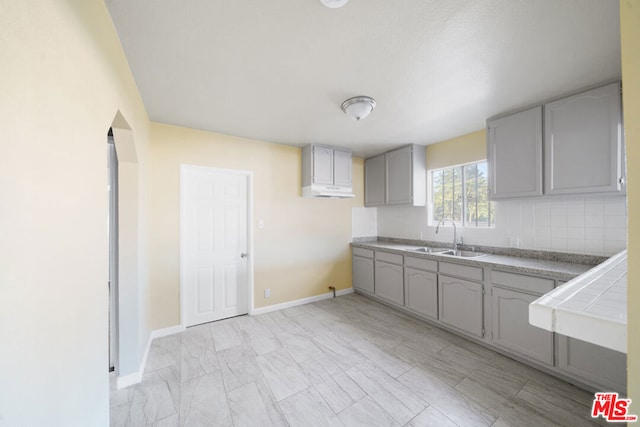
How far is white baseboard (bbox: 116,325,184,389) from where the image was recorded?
196 centimetres

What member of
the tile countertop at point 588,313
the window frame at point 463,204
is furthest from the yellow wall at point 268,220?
the tile countertop at point 588,313

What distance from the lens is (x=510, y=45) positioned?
1497mm

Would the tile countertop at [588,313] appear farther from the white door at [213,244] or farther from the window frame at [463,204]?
the white door at [213,244]

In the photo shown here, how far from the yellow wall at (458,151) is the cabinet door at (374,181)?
0.75m

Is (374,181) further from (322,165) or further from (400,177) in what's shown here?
(322,165)

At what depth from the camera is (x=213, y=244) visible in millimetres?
3141

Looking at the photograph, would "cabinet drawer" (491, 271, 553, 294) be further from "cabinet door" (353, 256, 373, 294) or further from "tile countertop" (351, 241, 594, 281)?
"cabinet door" (353, 256, 373, 294)

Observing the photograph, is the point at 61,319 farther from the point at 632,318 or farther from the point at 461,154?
the point at 461,154

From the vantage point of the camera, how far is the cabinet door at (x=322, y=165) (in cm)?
358

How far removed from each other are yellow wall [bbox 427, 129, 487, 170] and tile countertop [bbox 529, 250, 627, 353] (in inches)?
98.6

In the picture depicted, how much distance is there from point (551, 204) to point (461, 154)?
114 cm

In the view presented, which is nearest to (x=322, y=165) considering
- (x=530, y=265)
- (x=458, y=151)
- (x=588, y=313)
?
(x=458, y=151)

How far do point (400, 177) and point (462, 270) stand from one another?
64.5 inches

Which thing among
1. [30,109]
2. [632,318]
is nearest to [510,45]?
[632,318]
